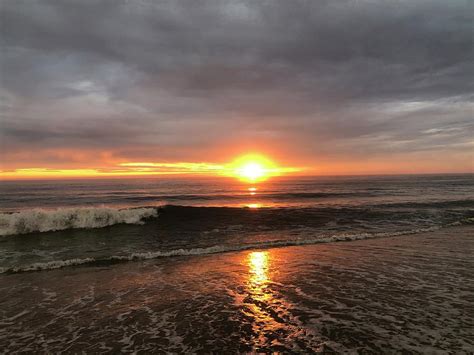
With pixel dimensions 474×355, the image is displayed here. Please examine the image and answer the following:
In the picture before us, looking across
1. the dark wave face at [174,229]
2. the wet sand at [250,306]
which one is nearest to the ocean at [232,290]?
the wet sand at [250,306]

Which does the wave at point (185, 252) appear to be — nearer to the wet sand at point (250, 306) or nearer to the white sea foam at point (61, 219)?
the wet sand at point (250, 306)

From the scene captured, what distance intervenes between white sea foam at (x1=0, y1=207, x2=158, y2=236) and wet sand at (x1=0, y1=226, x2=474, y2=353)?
35.4ft

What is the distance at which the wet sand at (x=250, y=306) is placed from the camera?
6148 millimetres

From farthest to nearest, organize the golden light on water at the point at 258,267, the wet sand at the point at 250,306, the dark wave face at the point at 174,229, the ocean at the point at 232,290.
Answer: the dark wave face at the point at 174,229
the golden light on water at the point at 258,267
the ocean at the point at 232,290
the wet sand at the point at 250,306

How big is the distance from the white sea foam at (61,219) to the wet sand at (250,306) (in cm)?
1079

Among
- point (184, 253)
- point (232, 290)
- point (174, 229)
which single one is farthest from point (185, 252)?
point (174, 229)

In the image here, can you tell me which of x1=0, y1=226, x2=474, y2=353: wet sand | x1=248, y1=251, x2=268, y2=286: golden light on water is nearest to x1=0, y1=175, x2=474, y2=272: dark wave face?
x1=248, y1=251, x2=268, y2=286: golden light on water

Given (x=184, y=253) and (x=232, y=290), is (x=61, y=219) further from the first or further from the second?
(x=232, y=290)

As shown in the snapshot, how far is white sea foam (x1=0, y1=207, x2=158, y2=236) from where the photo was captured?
67.1ft

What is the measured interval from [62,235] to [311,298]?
58.2 feet

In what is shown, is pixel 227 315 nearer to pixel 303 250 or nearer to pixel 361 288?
pixel 361 288

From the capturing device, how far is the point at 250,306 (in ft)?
26.1

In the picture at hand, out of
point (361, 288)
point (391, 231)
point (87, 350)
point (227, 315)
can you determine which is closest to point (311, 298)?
point (361, 288)

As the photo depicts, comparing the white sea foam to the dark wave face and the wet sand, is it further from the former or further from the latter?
the wet sand
